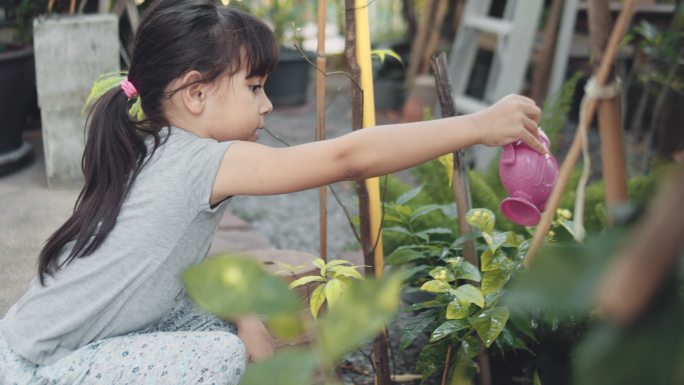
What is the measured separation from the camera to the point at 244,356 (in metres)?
1.56

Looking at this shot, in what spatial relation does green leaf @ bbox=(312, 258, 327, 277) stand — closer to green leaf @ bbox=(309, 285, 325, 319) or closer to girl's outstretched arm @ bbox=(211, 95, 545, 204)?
green leaf @ bbox=(309, 285, 325, 319)

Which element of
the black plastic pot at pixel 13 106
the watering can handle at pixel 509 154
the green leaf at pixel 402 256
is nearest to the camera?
the watering can handle at pixel 509 154

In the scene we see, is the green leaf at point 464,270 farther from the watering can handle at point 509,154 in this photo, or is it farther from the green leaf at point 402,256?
the watering can handle at point 509,154

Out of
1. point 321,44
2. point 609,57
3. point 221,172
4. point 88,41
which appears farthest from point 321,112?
point 88,41

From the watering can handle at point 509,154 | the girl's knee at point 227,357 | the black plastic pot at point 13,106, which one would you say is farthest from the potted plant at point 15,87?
the watering can handle at point 509,154

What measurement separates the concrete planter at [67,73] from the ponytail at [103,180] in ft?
4.93

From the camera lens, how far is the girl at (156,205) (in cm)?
149

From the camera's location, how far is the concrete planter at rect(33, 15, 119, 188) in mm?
3023

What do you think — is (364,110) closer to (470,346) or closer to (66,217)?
(470,346)

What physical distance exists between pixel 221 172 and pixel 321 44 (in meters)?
0.37

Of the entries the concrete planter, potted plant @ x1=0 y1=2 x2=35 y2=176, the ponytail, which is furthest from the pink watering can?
potted plant @ x1=0 y1=2 x2=35 y2=176

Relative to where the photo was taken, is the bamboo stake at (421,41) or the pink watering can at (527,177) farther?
the bamboo stake at (421,41)

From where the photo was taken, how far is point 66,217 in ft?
9.12

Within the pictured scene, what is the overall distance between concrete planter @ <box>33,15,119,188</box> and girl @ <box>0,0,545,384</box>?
1483 millimetres
